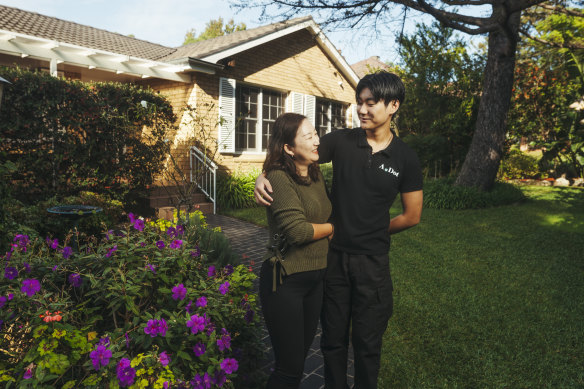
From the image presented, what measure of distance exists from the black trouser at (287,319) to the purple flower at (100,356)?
2.41ft

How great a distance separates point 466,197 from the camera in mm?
9703

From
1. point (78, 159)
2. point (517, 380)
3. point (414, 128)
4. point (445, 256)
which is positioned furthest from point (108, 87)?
point (414, 128)

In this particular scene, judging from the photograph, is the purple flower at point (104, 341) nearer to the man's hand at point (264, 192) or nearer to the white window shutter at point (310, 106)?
the man's hand at point (264, 192)

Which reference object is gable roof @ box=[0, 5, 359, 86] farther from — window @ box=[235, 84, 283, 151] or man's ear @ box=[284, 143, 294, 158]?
man's ear @ box=[284, 143, 294, 158]

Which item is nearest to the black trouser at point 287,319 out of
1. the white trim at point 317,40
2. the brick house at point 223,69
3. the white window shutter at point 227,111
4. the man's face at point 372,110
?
the man's face at point 372,110

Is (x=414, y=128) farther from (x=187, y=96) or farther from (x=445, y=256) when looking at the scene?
(x=445, y=256)

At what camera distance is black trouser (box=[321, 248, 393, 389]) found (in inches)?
82.6

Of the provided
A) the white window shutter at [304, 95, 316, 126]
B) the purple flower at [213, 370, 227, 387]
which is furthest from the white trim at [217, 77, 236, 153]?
the purple flower at [213, 370, 227, 387]

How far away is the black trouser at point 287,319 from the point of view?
1.88 meters

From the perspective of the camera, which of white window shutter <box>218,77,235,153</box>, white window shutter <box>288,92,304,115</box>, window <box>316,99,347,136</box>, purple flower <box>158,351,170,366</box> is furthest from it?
window <box>316,99,347,136</box>

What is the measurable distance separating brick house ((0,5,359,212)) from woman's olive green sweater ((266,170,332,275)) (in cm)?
634

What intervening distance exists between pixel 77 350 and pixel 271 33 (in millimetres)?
11701

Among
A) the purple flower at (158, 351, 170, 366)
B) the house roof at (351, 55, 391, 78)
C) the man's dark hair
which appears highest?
the house roof at (351, 55, 391, 78)

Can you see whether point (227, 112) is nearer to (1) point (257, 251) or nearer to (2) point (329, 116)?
(2) point (329, 116)
